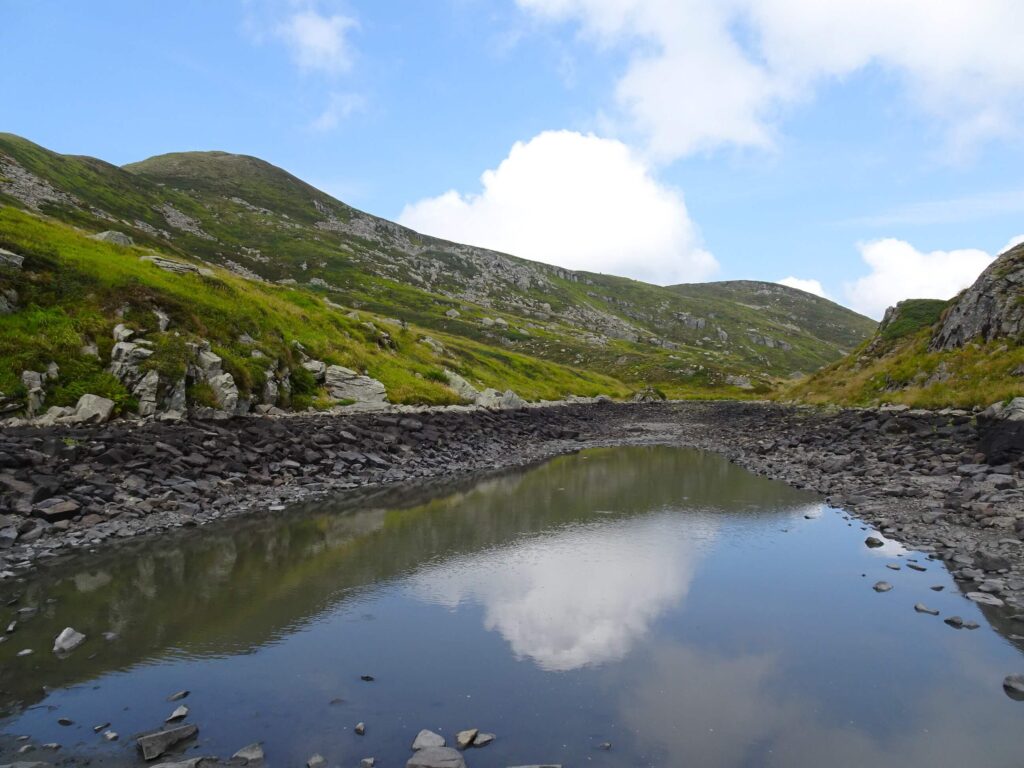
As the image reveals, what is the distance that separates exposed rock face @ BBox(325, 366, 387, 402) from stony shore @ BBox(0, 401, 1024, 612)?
12.7 feet

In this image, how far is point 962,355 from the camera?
4669 cm

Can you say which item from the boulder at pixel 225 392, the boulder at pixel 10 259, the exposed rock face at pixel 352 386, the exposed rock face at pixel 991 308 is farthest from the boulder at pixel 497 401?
the exposed rock face at pixel 991 308

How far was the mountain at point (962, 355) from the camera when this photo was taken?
40.2 meters

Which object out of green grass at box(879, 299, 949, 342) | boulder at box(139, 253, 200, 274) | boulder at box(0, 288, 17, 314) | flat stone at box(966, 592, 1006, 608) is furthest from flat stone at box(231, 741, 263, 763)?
green grass at box(879, 299, 949, 342)

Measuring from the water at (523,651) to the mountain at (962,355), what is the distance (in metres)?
28.1

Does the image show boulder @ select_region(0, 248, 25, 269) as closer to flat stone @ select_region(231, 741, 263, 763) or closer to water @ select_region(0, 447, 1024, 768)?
water @ select_region(0, 447, 1024, 768)

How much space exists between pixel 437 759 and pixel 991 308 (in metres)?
57.3

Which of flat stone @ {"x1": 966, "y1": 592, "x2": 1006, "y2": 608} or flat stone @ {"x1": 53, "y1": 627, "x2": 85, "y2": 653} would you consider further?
flat stone @ {"x1": 966, "y1": 592, "x2": 1006, "y2": 608}

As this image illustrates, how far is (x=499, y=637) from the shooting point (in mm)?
13258

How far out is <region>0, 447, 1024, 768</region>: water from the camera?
923cm

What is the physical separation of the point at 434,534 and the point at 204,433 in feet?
46.4

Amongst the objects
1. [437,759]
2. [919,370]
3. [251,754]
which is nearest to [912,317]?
[919,370]

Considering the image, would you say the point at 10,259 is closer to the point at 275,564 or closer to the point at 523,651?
the point at 275,564

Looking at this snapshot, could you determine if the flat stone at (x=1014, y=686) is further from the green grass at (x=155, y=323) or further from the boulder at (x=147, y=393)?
the green grass at (x=155, y=323)
